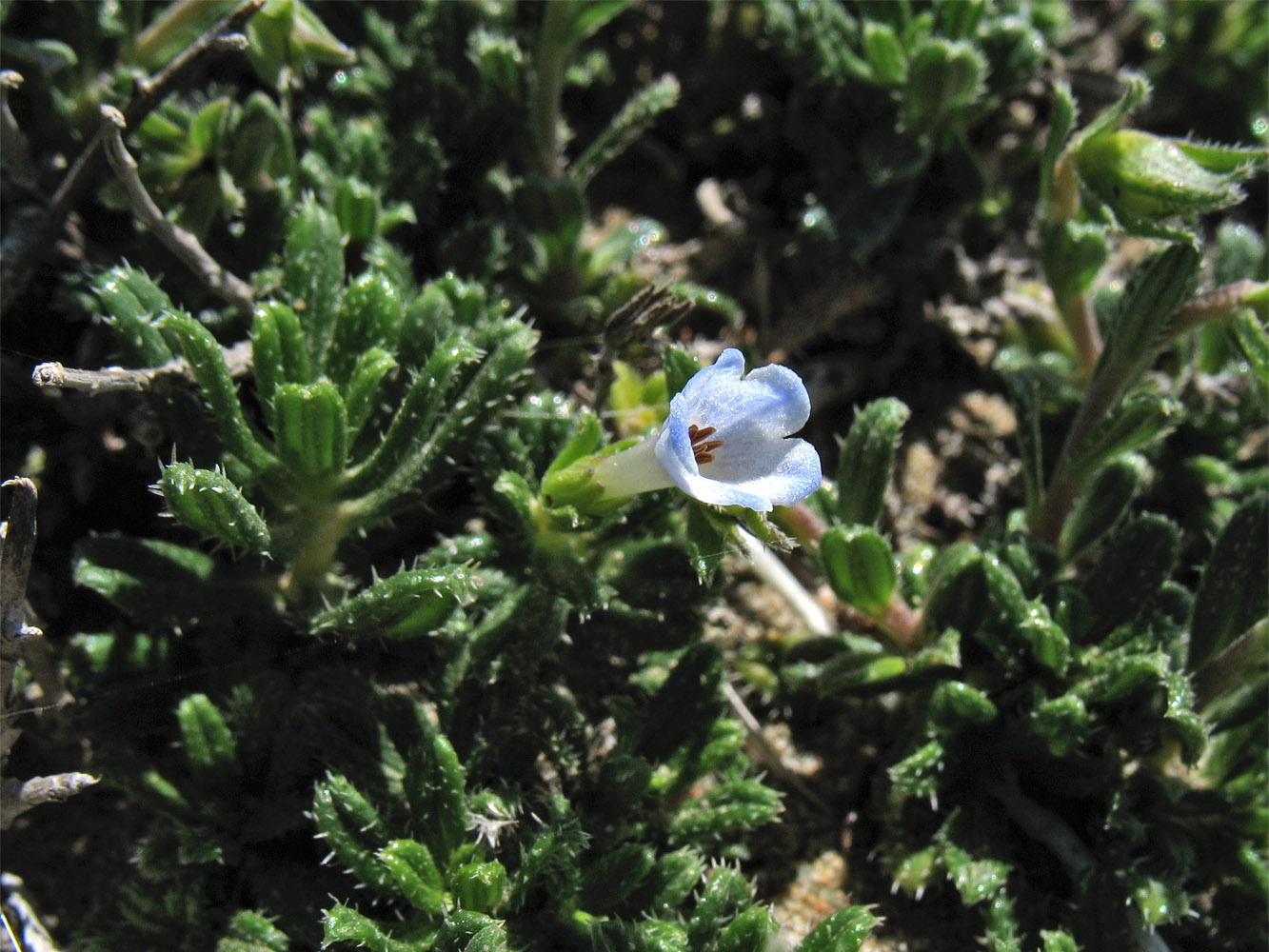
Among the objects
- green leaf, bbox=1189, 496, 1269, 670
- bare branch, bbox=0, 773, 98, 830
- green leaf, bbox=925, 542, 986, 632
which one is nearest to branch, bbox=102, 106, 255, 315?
bare branch, bbox=0, 773, 98, 830

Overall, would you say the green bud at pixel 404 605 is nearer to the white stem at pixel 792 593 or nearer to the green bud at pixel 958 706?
the white stem at pixel 792 593

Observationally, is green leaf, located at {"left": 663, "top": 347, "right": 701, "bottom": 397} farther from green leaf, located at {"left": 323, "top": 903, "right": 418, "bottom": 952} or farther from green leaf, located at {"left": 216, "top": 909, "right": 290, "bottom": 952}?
green leaf, located at {"left": 216, "top": 909, "right": 290, "bottom": 952}

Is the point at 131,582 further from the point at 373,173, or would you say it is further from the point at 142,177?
the point at 373,173

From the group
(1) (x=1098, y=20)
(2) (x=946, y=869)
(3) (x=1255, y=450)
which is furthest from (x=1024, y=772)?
(1) (x=1098, y=20)

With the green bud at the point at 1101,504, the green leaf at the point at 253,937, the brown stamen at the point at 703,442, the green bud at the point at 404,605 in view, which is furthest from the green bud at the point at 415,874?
the green bud at the point at 1101,504

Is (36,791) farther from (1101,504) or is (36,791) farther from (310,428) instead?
(1101,504)
